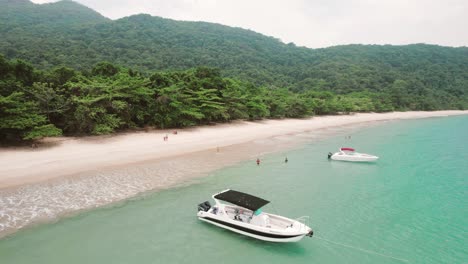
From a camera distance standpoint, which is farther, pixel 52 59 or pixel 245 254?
pixel 52 59

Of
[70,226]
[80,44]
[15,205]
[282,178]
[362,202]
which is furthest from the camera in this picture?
[80,44]

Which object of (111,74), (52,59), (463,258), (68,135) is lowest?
(463,258)

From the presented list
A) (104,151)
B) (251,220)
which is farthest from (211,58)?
(251,220)

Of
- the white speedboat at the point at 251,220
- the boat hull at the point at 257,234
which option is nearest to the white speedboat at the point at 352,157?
the white speedboat at the point at 251,220

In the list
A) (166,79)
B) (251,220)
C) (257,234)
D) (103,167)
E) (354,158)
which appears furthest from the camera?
(166,79)

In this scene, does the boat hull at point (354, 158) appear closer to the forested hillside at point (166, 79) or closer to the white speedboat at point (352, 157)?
the white speedboat at point (352, 157)

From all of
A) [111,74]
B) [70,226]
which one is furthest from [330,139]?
[70,226]

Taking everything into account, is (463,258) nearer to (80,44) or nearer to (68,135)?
(68,135)

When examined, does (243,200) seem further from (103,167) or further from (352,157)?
(352,157)
